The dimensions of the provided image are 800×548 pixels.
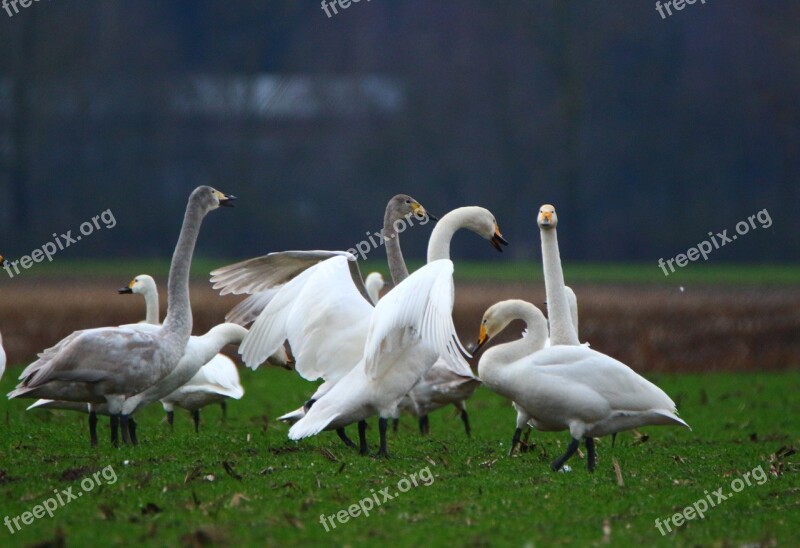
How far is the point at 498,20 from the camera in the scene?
63.4 meters

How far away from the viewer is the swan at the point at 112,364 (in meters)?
9.63

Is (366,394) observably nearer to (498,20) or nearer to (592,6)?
A: (592,6)

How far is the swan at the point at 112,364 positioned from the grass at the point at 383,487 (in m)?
0.44

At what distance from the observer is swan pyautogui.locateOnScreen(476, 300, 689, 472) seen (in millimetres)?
9047

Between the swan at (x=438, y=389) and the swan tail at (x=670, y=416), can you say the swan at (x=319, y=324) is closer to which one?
the swan at (x=438, y=389)

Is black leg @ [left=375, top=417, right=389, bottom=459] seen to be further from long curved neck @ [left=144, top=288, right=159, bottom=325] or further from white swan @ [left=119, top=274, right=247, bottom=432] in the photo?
long curved neck @ [left=144, top=288, right=159, bottom=325]

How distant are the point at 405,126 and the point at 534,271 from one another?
42.6 feet

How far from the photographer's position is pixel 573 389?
29.6 ft

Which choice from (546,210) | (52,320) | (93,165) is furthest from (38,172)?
(546,210)

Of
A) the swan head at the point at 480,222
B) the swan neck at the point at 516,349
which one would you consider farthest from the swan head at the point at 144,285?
the swan neck at the point at 516,349

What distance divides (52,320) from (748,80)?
4634 cm

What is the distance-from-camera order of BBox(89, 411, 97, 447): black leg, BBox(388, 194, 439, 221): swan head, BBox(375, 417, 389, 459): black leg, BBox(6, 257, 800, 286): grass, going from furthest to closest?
BBox(6, 257, 800, 286): grass, BBox(388, 194, 439, 221): swan head, BBox(89, 411, 97, 447): black leg, BBox(375, 417, 389, 459): black leg

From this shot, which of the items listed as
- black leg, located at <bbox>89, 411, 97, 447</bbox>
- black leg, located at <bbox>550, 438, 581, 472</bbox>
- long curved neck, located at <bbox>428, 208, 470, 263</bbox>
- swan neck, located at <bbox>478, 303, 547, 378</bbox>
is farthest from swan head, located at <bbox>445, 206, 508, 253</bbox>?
black leg, located at <bbox>89, 411, 97, 447</bbox>

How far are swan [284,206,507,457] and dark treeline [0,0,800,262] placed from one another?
140ft
